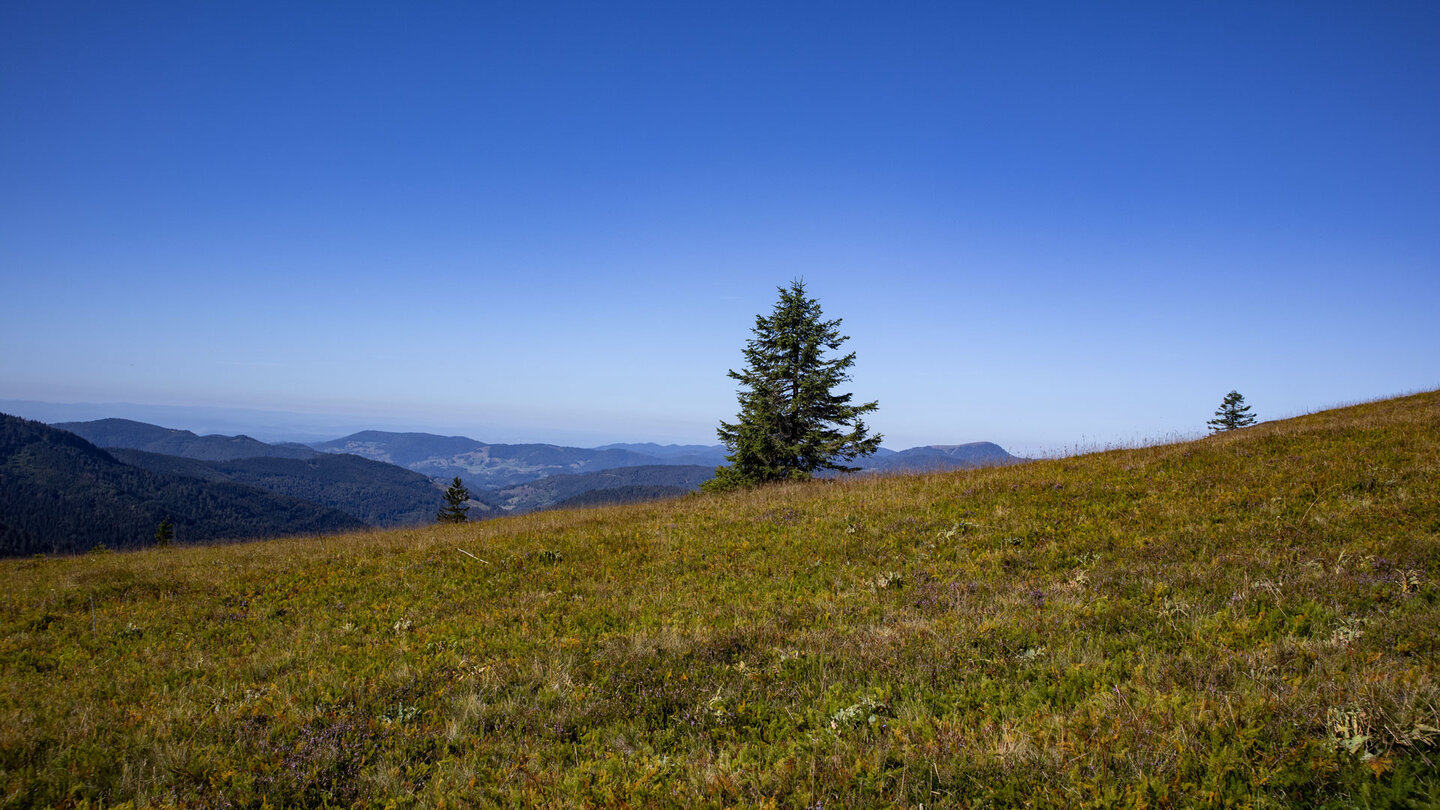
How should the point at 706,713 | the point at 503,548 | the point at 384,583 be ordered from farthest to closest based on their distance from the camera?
the point at 503,548
the point at 384,583
the point at 706,713

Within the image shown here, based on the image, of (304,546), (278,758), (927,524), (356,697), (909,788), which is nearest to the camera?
(909,788)

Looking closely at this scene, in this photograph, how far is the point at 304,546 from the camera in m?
16.6

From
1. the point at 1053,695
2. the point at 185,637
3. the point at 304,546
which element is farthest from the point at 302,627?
→ the point at 1053,695

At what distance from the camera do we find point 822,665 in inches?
246

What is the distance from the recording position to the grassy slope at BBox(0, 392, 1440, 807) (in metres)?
4.13

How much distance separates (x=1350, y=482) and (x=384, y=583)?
18.2 m

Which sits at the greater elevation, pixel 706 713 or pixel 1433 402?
pixel 1433 402

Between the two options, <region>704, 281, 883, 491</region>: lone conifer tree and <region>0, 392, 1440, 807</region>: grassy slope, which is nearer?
<region>0, 392, 1440, 807</region>: grassy slope

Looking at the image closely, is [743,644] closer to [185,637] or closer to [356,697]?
[356,697]

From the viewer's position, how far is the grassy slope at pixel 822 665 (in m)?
4.13

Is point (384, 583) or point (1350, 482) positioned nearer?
point (1350, 482)

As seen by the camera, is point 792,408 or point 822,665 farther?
point 792,408

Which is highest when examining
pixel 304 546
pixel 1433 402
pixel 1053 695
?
pixel 1433 402

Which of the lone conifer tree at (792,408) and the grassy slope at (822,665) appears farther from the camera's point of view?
the lone conifer tree at (792,408)
